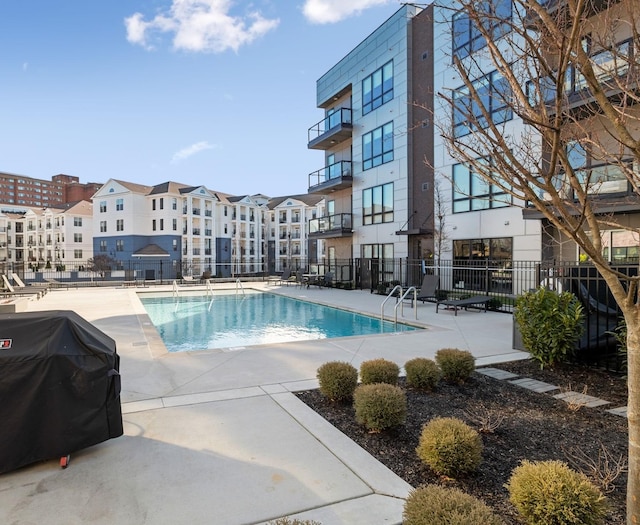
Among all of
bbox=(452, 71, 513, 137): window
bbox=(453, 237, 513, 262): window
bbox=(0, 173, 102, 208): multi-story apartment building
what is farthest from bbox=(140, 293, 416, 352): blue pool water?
bbox=(0, 173, 102, 208): multi-story apartment building

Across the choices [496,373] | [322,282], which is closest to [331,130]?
[322,282]

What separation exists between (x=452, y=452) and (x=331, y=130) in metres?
24.7

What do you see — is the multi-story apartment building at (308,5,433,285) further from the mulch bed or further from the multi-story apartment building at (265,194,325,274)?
the multi-story apartment building at (265,194,325,274)

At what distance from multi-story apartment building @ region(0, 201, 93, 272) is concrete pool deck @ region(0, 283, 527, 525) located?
59.9 metres

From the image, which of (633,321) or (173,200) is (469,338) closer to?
(633,321)

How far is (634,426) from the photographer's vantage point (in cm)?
200

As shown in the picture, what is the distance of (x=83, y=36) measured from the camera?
48.0 ft

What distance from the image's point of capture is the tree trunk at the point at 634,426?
1960 mm

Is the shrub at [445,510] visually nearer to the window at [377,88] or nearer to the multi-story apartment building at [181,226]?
the window at [377,88]

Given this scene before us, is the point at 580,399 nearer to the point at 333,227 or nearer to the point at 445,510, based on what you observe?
the point at 445,510

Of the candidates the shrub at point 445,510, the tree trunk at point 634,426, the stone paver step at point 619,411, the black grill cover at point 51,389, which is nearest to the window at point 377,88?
the stone paver step at point 619,411

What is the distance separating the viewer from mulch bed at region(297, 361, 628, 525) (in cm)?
296

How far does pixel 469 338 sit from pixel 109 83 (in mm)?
16164

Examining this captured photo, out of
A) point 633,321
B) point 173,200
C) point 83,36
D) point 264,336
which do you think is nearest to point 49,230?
point 173,200
